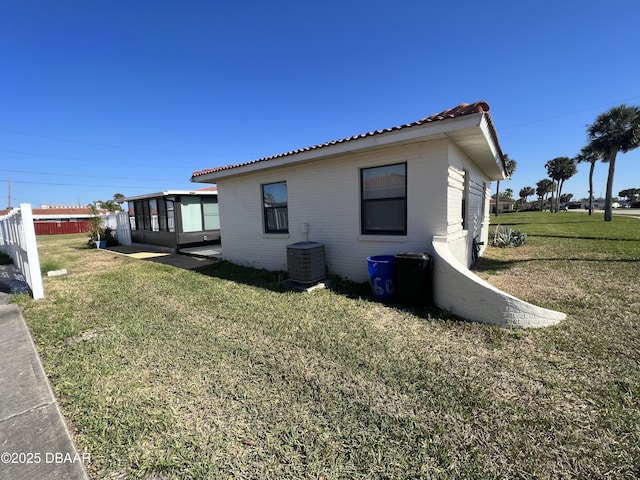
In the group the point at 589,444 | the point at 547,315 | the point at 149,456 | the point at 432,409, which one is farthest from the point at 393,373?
the point at 547,315

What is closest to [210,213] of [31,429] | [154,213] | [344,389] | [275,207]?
[154,213]

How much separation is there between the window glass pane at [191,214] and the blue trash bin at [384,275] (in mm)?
10269

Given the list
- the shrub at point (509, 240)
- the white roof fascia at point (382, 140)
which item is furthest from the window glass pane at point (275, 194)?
Result: the shrub at point (509, 240)

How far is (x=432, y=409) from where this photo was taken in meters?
2.38

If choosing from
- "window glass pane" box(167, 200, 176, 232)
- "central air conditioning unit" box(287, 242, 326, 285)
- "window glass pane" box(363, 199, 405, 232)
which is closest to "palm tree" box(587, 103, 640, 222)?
"window glass pane" box(363, 199, 405, 232)

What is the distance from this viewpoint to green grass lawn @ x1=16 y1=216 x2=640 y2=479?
75.6 inches

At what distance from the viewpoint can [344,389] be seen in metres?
2.67

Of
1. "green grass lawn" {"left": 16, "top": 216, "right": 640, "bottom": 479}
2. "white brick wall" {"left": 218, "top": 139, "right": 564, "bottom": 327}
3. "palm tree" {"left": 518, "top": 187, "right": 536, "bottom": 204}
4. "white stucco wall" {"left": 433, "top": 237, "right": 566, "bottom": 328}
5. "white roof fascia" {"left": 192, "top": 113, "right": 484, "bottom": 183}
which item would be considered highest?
"palm tree" {"left": 518, "top": 187, "right": 536, "bottom": 204}

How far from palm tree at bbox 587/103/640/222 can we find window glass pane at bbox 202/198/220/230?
1160 inches

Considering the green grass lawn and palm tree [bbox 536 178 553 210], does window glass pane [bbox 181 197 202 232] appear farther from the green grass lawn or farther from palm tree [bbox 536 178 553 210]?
palm tree [bbox 536 178 553 210]

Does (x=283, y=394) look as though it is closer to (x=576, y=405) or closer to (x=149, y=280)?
(x=576, y=405)

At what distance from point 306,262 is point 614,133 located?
29986mm

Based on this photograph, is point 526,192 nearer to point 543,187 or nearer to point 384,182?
point 543,187

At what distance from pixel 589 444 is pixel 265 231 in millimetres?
7274
